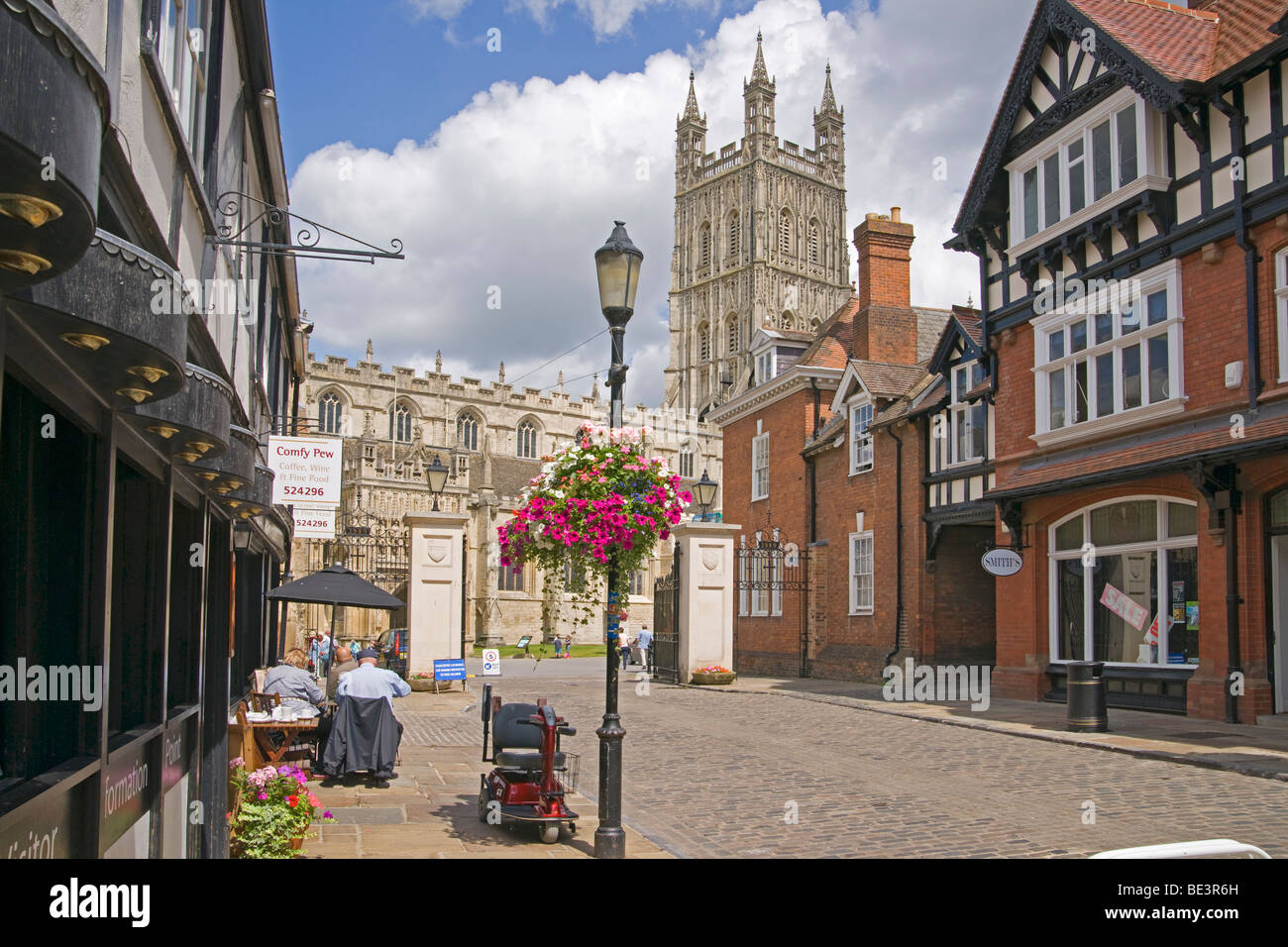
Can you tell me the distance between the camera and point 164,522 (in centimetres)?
588

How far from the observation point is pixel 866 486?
91.9 feet

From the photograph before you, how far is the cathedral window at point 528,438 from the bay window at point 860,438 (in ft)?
195

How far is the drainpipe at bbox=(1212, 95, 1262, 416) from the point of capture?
15.0 meters

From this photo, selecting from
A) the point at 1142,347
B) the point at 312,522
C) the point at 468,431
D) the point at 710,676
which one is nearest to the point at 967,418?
the point at 1142,347

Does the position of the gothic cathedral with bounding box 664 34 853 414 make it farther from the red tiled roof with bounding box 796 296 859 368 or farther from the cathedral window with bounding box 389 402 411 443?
the red tiled roof with bounding box 796 296 859 368

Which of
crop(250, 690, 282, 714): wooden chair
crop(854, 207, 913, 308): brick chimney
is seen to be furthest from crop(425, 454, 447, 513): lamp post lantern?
crop(854, 207, 913, 308): brick chimney

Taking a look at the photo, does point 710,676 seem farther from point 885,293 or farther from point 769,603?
point 885,293

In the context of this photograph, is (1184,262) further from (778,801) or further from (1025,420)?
(778,801)

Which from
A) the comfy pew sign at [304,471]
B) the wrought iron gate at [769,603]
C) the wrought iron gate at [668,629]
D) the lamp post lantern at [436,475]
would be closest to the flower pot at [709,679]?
the wrought iron gate at [668,629]

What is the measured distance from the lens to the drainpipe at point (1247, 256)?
15.0 m

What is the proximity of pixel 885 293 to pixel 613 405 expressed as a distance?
2310 centimetres
